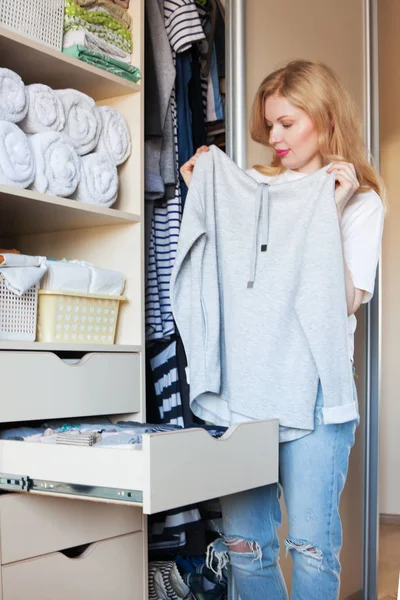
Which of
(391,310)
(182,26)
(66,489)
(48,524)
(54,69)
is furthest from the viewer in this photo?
(391,310)

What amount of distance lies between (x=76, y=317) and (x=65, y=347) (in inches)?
3.5

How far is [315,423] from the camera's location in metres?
1.49

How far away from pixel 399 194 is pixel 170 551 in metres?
2.36

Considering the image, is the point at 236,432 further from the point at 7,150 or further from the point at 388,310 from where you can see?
the point at 388,310

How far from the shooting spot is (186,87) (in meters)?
2.00

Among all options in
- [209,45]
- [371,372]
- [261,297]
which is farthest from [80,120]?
[371,372]

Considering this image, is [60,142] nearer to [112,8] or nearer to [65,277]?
[65,277]

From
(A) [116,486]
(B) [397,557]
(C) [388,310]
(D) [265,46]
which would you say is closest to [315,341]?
(A) [116,486]

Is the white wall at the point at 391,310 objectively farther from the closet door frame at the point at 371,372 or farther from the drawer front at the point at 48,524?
the drawer front at the point at 48,524

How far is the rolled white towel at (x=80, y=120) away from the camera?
5.24 ft

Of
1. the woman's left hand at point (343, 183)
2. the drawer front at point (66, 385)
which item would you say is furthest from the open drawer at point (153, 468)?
the woman's left hand at point (343, 183)

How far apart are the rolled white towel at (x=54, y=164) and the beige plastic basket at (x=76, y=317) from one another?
22cm

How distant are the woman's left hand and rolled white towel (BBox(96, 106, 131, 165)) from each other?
50 cm

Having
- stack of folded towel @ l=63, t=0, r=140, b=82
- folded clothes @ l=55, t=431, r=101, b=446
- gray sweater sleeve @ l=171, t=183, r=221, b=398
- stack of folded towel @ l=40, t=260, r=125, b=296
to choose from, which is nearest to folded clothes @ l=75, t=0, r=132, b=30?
stack of folded towel @ l=63, t=0, r=140, b=82
